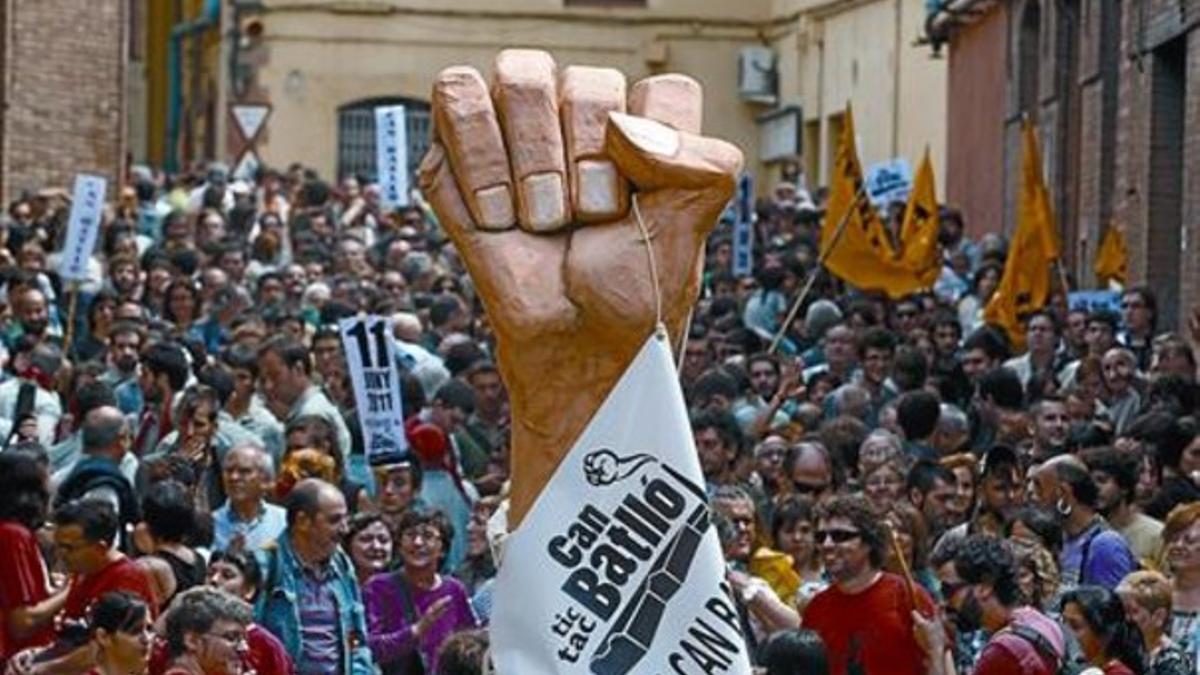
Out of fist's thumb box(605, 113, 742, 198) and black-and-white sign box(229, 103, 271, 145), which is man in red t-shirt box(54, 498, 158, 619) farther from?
black-and-white sign box(229, 103, 271, 145)

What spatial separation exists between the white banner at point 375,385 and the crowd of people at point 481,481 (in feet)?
0.60

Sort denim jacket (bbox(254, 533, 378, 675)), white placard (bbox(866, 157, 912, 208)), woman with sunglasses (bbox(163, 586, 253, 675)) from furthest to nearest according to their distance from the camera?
white placard (bbox(866, 157, 912, 208))
denim jacket (bbox(254, 533, 378, 675))
woman with sunglasses (bbox(163, 586, 253, 675))

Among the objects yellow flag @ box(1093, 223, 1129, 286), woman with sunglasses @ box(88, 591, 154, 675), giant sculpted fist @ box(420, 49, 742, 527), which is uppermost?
giant sculpted fist @ box(420, 49, 742, 527)

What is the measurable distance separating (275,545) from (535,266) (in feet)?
14.9

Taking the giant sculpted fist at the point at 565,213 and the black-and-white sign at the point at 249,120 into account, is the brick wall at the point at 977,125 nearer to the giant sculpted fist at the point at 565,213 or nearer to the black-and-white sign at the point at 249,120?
the black-and-white sign at the point at 249,120

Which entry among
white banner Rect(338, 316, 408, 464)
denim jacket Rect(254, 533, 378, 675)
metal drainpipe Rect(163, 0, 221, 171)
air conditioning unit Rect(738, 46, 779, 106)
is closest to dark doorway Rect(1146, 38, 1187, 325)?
white banner Rect(338, 316, 408, 464)

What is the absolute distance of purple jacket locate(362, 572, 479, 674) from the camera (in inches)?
611

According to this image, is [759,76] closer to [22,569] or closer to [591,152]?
[22,569]

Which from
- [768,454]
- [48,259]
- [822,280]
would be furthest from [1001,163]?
[768,454]

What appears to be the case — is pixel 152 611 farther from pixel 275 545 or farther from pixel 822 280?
pixel 822 280

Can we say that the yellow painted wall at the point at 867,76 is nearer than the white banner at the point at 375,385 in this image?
No

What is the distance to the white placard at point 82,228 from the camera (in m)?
26.8

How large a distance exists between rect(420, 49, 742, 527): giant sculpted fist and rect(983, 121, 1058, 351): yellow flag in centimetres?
1572

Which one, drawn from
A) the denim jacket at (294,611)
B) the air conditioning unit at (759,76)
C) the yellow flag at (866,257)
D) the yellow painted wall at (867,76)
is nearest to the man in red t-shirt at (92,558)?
the denim jacket at (294,611)
